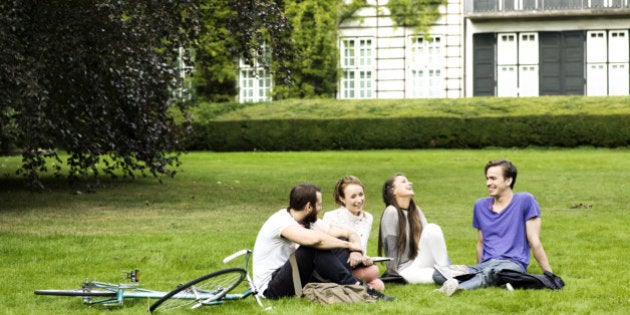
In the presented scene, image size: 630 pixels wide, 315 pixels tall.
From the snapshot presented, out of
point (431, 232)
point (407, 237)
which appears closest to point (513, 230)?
point (431, 232)

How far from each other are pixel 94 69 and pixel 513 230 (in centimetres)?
992

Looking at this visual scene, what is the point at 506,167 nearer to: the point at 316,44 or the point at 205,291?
the point at 205,291

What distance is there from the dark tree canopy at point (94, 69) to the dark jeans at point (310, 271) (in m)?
6.73

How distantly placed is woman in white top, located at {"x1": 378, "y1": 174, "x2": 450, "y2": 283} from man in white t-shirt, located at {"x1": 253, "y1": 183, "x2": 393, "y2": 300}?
81cm

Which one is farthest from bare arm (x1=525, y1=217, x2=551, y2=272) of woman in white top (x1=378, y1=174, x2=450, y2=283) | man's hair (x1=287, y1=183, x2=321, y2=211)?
man's hair (x1=287, y1=183, x2=321, y2=211)

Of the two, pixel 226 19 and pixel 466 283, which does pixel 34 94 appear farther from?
pixel 466 283

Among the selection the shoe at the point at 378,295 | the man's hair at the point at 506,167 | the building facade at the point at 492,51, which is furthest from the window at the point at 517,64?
the shoe at the point at 378,295

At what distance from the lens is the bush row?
30.4m

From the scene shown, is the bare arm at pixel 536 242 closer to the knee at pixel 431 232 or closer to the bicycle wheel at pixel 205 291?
the knee at pixel 431 232

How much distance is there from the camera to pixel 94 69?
16.5 m

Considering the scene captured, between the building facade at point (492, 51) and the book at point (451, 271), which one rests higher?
the building facade at point (492, 51)

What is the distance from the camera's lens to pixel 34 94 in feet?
43.5

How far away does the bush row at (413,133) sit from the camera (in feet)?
99.7

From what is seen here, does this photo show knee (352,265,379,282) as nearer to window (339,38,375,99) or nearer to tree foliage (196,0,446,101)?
tree foliage (196,0,446,101)
